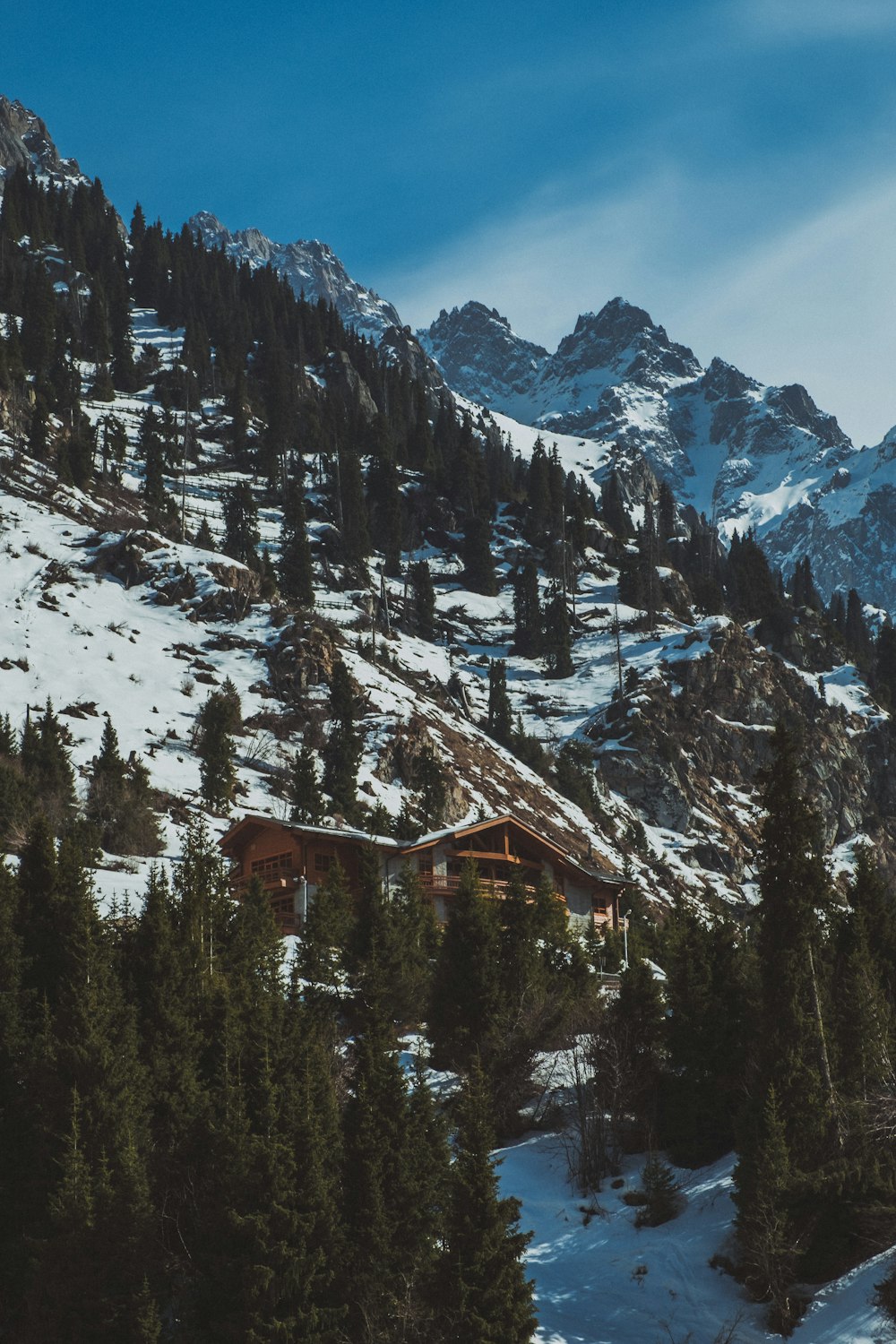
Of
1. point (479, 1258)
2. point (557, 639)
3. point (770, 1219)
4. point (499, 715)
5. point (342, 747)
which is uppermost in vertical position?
point (557, 639)

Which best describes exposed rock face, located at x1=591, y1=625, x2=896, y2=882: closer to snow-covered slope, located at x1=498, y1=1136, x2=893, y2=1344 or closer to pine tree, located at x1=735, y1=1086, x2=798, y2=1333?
snow-covered slope, located at x1=498, y1=1136, x2=893, y2=1344

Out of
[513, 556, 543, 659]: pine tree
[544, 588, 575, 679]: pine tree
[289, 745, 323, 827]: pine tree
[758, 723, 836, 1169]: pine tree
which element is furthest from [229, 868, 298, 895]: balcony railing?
[513, 556, 543, 659]: pine tree

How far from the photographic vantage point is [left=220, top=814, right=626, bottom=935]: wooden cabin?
187 ft

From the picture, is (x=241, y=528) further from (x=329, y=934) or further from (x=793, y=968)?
(x=793, y=968)

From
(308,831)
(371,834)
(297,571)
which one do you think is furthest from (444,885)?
(297,571)

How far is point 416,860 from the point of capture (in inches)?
2379

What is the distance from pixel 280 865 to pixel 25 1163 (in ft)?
98.6

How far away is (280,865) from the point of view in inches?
2295

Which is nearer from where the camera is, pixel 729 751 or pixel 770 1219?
pixel 770 1219

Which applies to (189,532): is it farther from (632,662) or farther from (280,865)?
(280,865)

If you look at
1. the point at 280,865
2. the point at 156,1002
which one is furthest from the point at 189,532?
the point at 156,1002

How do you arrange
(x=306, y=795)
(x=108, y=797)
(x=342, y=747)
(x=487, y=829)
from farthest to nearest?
(x=342, y=747), (x=306, y=795), (x=108, y=797), (x=487, y=829)

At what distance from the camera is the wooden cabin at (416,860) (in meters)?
57.1

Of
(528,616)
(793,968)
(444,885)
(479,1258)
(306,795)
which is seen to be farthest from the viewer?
(528,616)
